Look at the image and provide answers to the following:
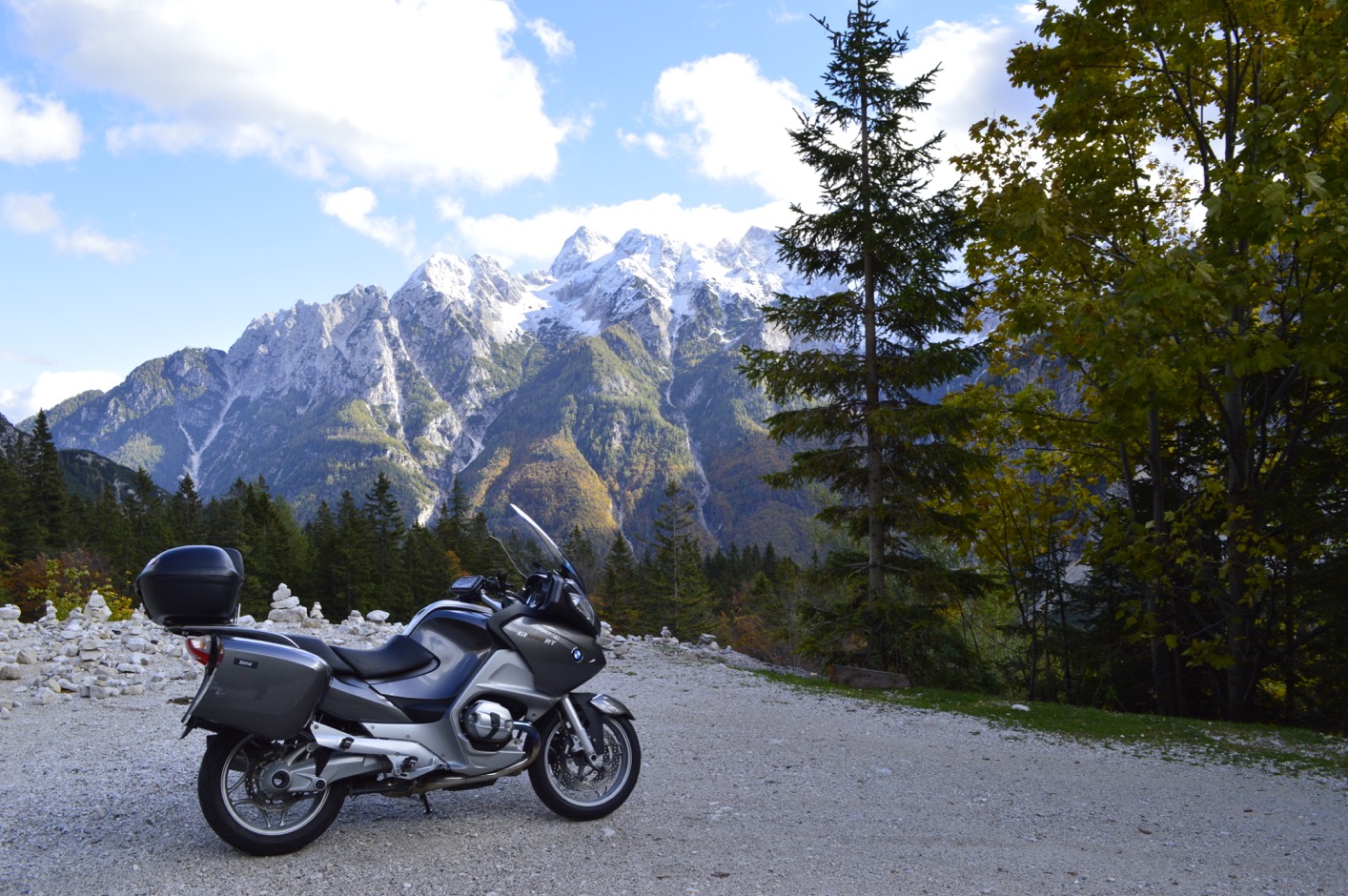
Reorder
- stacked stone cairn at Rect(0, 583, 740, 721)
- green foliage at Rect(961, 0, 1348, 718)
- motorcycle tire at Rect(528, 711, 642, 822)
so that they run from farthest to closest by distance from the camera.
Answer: stacked stone cairn at Rect(0, 583, 740, 721) → green foliage at Rect(961, 0, 1348, 718) → motorcycle tire at Rect(528, 711, 642, 822)

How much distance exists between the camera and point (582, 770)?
18.1 ft

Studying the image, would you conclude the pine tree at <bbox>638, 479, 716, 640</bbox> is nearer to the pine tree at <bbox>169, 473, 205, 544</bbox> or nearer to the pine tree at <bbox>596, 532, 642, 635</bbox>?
the pine tree at <bbox>596, 532, 642, 635</bbox>

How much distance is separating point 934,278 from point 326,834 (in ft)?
38.6

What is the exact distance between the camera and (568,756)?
5.48 metres

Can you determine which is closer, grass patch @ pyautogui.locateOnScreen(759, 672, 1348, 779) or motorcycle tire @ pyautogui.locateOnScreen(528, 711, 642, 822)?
motorcycle tire @ pyautogui.locateOnScreen(528, 711, 642, 822)

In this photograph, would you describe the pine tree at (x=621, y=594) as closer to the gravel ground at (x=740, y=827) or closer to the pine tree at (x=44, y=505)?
the pine tree at (x=44, y=505)

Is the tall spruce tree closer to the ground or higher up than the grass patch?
higher up

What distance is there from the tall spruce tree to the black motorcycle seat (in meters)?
9.54

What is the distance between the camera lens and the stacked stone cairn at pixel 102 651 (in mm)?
9391

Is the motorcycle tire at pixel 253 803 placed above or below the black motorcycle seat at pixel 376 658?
below

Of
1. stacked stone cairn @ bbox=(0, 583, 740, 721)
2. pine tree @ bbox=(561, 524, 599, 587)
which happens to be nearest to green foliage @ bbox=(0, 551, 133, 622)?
stacked stone cairn @ bbox=(0, 583, 740, 721)

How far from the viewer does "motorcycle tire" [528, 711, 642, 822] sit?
535cm

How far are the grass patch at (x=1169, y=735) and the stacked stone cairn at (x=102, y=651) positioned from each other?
4829 millimetres

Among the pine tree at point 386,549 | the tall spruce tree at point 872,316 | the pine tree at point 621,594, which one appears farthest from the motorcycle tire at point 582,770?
the pine tree at point 386,549
